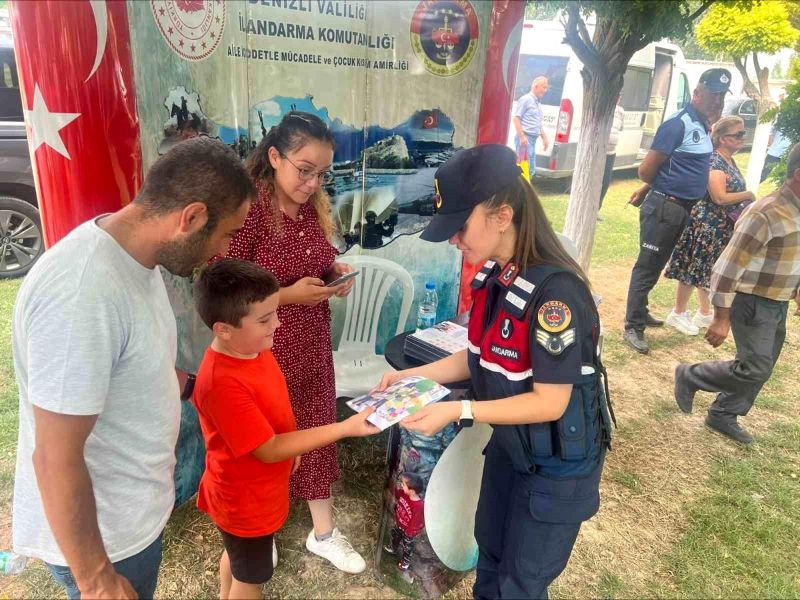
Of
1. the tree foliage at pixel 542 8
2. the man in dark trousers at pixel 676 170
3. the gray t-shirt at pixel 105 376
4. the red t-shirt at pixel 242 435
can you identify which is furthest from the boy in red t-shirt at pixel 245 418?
the man in dark trousers at pixel 676 170

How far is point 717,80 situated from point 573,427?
152 inches

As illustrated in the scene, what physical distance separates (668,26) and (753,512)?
99.2 inches

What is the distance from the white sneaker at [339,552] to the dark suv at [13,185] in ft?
12.5

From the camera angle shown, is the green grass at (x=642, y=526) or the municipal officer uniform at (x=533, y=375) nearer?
the municipal officer uniform at (x=533, y=375)

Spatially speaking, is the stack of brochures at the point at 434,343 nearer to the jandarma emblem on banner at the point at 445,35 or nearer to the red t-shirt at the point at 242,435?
the red t-shirt at the point at 242,435

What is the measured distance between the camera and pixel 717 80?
4223mm

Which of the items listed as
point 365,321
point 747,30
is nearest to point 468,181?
point 365,321

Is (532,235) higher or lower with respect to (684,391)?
higher

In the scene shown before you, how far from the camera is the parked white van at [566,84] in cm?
898

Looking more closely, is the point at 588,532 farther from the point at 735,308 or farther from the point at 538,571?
the point at 735,308

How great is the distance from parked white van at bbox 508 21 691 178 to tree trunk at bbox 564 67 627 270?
3.90m

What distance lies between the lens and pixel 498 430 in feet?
5.51

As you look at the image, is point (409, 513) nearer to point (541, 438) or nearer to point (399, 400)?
point (399, 400)

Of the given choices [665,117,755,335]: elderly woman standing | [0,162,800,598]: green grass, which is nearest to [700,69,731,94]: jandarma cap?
[665,117,755,335]: elderly woman standing
